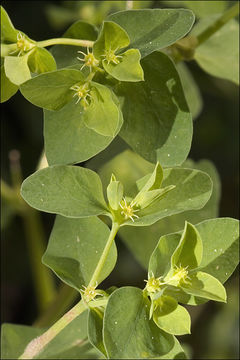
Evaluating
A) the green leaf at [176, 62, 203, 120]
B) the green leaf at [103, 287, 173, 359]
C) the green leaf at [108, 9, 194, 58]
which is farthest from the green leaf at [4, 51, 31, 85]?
the green leaf at [176, 62, 203, 120]

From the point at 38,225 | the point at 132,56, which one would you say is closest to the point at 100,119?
the point at 132,56

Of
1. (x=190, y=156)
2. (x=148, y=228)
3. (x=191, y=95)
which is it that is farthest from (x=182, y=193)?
(x=190, y=156)

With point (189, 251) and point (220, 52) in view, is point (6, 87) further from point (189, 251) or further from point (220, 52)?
point (220, 52)

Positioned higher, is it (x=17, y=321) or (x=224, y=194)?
(x=224, y=194)

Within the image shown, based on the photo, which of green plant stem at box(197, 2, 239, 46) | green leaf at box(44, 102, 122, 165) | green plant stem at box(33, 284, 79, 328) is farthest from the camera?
green plant stem at box(33, 284, 79, 328)

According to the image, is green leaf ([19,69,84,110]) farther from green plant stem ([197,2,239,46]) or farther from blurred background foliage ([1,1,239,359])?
blurred background foliage ([1,1,239,359])

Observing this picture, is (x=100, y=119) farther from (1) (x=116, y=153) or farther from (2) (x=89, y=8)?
(2) (x=89, y=8)

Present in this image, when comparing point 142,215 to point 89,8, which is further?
point 89,8

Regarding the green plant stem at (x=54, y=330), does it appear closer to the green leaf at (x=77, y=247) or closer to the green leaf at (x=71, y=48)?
the green leaf at (x=77, y=247)
